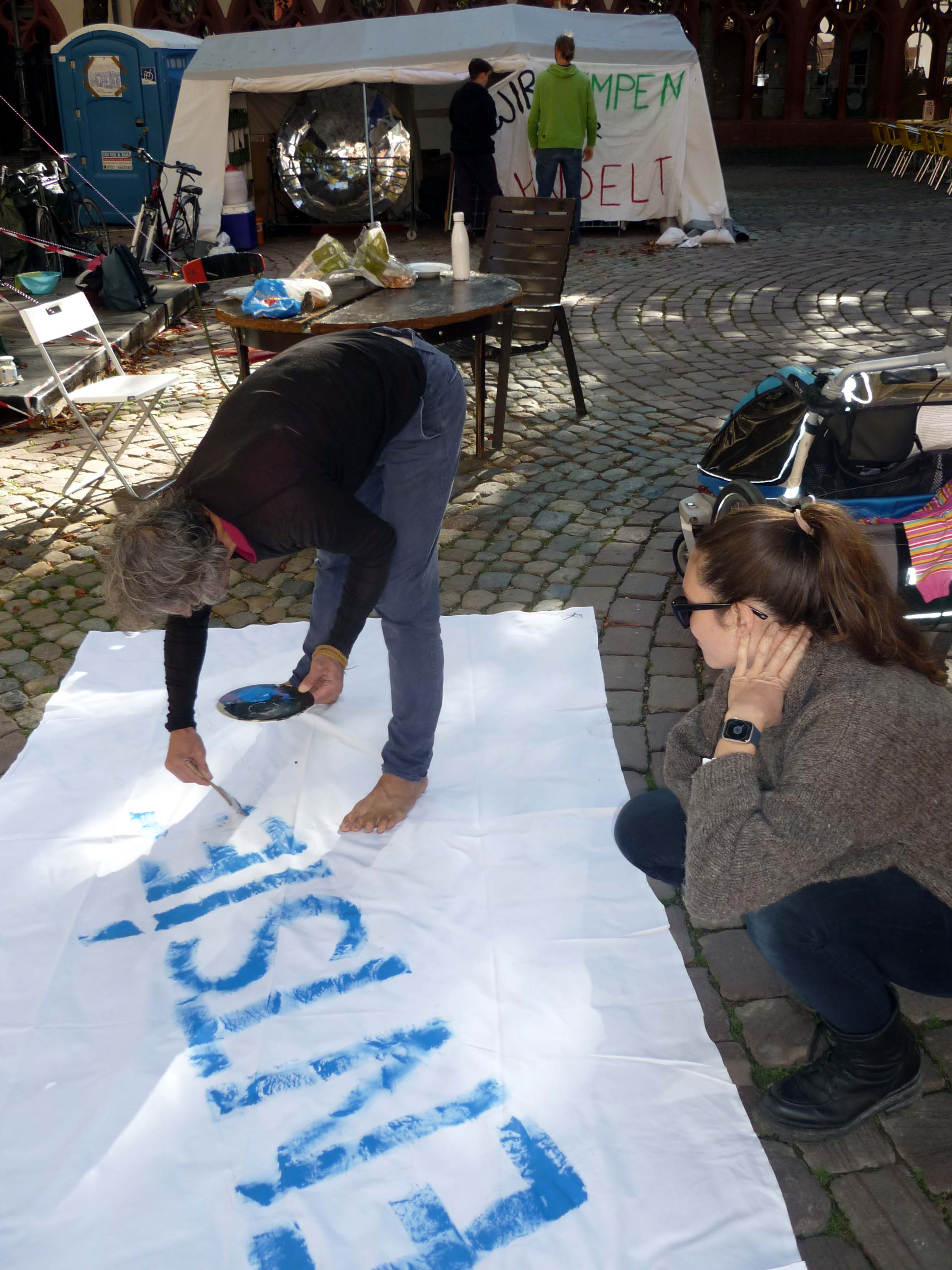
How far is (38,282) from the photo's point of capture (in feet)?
26.3

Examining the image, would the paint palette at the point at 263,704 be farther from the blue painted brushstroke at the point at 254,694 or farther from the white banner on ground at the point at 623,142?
the white banner on ground at the point at 623,142

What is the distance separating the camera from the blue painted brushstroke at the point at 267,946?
2576 millimetres

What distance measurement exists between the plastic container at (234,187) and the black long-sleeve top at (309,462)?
964 cm

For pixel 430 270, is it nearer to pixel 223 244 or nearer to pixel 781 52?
pixel 223 244

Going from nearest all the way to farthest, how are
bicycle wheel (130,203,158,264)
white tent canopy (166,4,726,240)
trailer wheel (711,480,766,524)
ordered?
1. trailer wheel (711,480,766,524)
2. bicycle wheel (130,203,158,264)
3. white tent canopy (166,4,726,240)

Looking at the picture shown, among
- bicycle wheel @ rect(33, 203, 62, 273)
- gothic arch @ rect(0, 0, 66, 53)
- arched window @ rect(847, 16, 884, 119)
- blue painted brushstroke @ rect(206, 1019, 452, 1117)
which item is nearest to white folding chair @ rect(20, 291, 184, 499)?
blue painted brushstroke @ rect(206, 1019, 452, 1117)

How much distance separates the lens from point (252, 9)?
17219 millimetres

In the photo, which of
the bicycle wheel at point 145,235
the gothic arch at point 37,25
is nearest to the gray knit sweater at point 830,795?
the bicycle wheel at point 145,235

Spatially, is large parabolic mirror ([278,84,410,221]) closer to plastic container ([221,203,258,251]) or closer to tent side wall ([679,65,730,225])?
plastic container ([221,203,258,251])

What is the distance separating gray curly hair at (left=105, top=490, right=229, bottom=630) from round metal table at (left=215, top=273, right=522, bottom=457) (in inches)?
88.7

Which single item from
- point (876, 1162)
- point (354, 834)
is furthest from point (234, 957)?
point (876, 1162)

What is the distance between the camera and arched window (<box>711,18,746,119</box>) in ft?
66.3

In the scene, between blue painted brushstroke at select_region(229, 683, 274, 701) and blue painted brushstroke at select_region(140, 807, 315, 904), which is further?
blue painted brushstroke at select_region(229, 683, 274, 701)

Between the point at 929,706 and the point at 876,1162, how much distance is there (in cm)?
97
